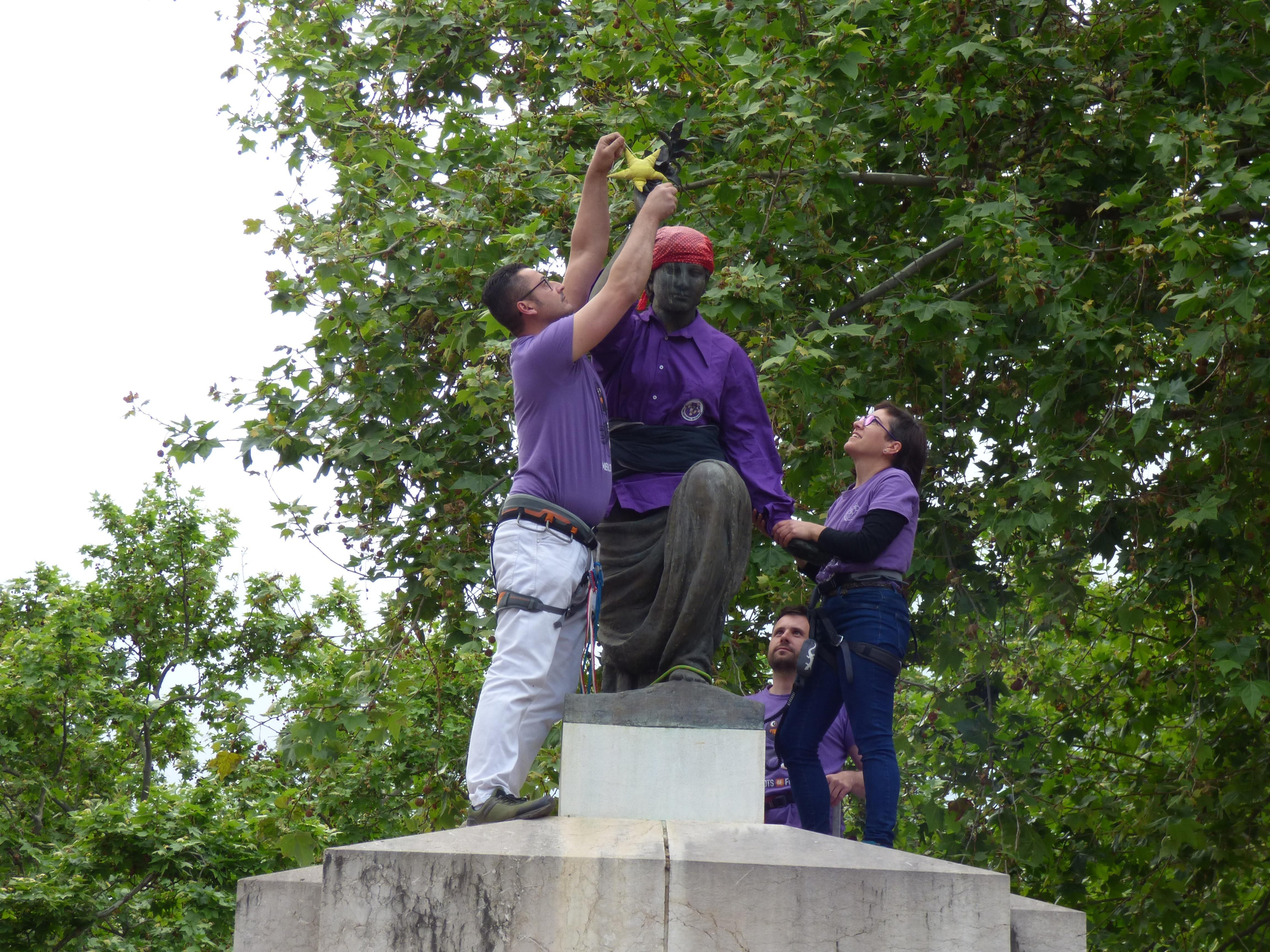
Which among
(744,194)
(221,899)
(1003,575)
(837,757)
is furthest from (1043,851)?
(221,899)

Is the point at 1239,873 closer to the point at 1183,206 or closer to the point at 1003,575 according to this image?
the point at 1003,575

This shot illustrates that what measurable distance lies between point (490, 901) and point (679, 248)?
196 cm

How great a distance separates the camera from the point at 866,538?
4199 mm

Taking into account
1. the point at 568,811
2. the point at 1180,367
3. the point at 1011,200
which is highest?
the point at 1011,200

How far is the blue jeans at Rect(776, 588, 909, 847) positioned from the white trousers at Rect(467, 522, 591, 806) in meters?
0.91

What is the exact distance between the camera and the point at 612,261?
3785mm

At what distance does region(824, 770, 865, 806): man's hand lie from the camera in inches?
183

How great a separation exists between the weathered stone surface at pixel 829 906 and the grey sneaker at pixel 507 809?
0.49 meters

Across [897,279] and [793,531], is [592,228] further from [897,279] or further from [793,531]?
[897,279]

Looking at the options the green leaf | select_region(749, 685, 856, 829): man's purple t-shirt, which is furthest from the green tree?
select_region(749, 685, 856, 829): man's purple t-shirt

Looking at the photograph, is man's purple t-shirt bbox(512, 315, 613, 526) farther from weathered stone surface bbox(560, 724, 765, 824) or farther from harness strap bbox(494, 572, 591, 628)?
weathered stone surface bbox(560, 724, 765, 824)

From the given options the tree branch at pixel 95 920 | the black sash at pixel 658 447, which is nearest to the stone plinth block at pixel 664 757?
the black sash at pixel 658 447

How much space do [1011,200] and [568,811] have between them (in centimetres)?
454

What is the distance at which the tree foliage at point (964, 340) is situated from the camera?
22.6 feet
